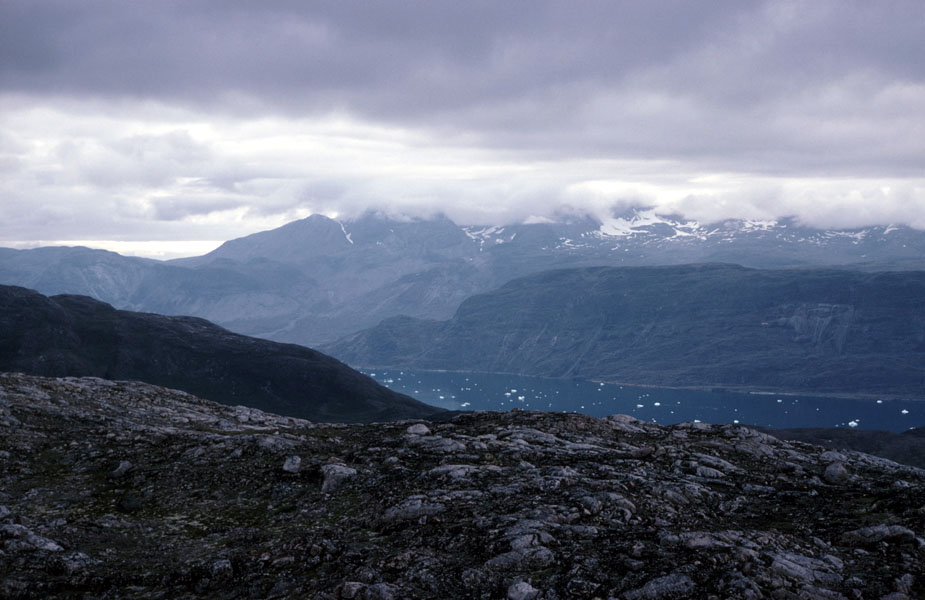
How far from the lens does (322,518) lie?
2267 centimetres

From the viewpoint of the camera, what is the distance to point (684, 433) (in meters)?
36.4

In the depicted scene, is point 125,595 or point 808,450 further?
point 808,450

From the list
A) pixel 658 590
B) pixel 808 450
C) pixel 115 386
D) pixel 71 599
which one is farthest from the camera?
pixel 115 386

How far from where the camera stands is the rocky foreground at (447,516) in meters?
17.2

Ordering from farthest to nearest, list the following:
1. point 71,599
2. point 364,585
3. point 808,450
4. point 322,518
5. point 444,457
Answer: point 808,450 → point 444,457 → point 322,518 → point 71,599 → point 364,585

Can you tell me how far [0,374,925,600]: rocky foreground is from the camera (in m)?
17.2

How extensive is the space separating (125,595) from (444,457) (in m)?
12.5

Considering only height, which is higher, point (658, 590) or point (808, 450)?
point (658, 590)

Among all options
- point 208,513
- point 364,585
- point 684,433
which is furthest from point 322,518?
point 684,433

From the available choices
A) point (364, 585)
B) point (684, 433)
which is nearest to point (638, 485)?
point (364, 585)

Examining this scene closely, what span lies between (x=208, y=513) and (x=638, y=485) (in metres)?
14.3

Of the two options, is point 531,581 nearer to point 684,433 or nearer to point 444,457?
point 444,457

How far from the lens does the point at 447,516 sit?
70.0 feet

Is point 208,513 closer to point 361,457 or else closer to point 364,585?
point 361,457
